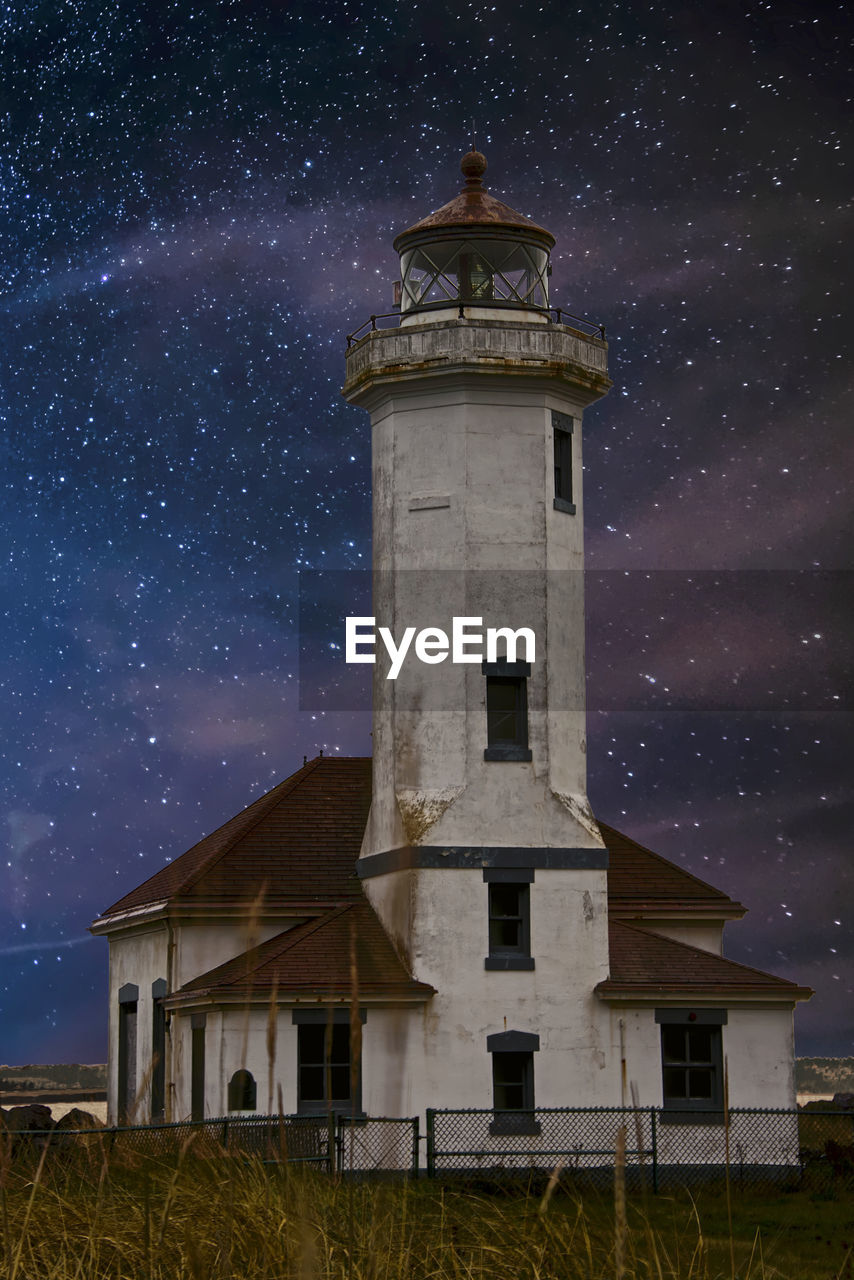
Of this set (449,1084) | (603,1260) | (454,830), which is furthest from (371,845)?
(603,1260)

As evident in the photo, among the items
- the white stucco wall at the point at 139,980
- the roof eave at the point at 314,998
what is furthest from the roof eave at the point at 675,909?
the white stucco wall at the point at 139,980

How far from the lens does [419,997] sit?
94.6ft

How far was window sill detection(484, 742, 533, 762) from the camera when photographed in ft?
98.4

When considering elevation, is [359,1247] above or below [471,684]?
below

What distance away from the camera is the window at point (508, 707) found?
30.1m

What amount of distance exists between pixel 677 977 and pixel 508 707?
5481 mm

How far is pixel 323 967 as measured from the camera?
2928 centimetres

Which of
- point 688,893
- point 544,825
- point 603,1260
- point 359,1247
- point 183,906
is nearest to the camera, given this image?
point 359,1247

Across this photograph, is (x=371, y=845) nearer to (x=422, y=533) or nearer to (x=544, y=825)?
(x=544, y=825)

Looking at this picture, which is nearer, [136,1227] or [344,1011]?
[136,1227]

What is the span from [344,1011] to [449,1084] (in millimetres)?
2290

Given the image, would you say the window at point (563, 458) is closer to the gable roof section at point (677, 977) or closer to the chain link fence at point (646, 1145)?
the gable roof section at point (677, 977)

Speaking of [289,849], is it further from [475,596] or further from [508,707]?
[475,596]

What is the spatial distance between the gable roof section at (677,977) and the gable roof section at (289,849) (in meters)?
5.47
